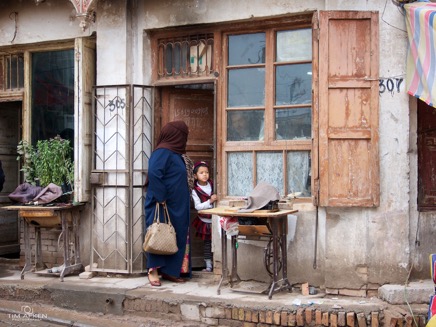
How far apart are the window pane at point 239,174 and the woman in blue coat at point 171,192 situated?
546 mm

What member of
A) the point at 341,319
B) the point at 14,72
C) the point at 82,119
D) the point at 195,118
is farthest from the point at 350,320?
the point at 14,72

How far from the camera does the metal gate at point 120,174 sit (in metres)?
7.49

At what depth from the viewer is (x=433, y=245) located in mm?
6570

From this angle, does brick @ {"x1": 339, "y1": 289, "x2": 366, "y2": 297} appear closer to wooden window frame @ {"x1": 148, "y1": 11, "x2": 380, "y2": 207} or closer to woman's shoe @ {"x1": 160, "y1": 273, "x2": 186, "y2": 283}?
wooden window frame @ {"x1": 148, "y1": 11, "x2": 380, "y2": 207}

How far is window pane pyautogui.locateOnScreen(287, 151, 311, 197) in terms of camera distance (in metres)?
6.84

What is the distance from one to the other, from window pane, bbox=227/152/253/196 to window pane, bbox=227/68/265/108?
633 millimetres

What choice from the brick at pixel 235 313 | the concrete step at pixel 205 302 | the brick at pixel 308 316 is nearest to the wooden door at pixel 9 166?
the concrete step at pixel 205 302

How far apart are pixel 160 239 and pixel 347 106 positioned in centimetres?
259

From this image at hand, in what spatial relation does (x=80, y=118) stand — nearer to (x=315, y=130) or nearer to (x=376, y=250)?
(x=315, y=130)

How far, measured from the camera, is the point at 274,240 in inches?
248

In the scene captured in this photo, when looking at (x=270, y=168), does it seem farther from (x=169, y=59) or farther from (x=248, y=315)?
(x=169, y=59)

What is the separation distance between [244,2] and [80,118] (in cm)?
258

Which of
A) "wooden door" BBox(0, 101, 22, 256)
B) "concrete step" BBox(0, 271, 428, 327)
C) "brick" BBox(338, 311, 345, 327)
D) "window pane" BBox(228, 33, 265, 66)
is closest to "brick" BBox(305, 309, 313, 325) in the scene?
"concrete step" BBox(0, 271, 428, 327)

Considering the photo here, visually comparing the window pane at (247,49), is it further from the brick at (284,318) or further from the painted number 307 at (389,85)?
the brick at (284,318)
